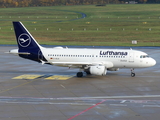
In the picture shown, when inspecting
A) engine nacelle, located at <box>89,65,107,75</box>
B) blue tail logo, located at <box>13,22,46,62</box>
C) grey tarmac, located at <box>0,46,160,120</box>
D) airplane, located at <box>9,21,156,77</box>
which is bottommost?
grey tarmac, located at <box>0,46,160,120</box>

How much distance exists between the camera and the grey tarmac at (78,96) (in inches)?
1414

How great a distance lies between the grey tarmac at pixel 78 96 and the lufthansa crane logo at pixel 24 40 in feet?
14.4

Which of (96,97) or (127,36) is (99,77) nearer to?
(96,97)

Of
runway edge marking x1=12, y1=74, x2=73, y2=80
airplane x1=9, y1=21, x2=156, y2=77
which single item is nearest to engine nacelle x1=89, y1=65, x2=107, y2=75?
airplane x1=9, y1=21, x2=156, y2=77

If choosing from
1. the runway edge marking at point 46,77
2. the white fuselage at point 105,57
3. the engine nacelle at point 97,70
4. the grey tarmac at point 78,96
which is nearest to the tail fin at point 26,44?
the white fuselage at point 105,57

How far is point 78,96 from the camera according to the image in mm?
43000

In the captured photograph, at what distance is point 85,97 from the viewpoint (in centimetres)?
4256

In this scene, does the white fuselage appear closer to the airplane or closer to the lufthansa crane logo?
the airplane

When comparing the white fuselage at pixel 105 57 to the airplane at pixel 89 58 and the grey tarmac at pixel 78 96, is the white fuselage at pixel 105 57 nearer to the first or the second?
the airplane at pixel 89 58

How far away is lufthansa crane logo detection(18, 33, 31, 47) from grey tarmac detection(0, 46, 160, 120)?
173 inches

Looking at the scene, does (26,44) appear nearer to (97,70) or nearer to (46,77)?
(46,77)

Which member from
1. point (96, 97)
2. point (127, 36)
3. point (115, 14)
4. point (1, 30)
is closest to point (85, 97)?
point (96, 97)

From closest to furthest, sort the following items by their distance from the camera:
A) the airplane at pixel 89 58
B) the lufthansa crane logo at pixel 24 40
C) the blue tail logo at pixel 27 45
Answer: the airplane at pixel 89 58, the blue tail logo at pixel 27 45, the lufthansa crane logo at pixel 24 40

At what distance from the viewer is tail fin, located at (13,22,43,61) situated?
183 ft
